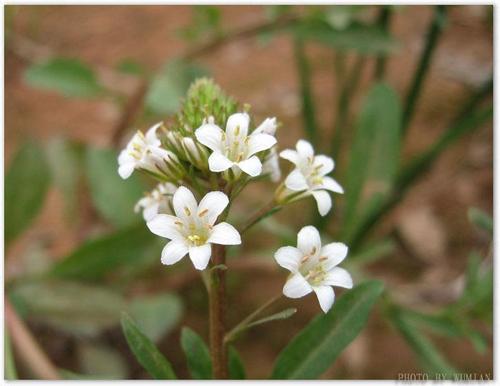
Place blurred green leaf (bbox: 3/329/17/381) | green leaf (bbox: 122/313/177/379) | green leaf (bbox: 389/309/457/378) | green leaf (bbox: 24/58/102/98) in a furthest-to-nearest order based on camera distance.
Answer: green leaf (bbox: 24/58/102/98)
green leaf (bbox: 389/309/457/378)
blurred green leaf (bbox: 3/329/17/381)
green leaf (bbox: 122/313/177/379)

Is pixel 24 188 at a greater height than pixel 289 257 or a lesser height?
lesser

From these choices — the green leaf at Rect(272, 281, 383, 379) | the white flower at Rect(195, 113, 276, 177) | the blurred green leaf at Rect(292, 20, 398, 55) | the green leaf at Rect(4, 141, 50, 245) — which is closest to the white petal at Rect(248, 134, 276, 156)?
the white flower at Rect(195, 113, 276, 177)

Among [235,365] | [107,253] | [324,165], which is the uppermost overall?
[324,165]

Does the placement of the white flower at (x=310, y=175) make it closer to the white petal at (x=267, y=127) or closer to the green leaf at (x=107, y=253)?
the white petal at (x=267, y=127)

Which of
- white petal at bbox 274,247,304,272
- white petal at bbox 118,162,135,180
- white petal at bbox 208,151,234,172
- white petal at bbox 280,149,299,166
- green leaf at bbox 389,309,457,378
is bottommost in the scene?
green leaf at bbox 389,309,457,378

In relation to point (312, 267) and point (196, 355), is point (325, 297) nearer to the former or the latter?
point (312, 267)

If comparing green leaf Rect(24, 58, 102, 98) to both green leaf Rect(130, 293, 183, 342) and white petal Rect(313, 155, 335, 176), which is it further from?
white petal Rect(313, 155, 335, 176)

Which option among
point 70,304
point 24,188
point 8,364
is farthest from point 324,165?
point 24,188
